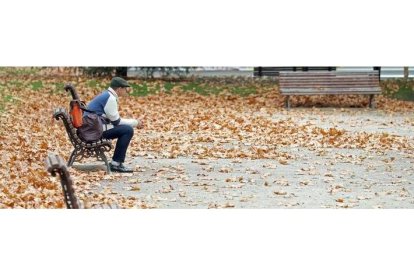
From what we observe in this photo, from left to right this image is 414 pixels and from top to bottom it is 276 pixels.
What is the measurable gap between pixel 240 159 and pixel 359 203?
8.51 ft

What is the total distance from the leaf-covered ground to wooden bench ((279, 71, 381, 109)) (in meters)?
0.27

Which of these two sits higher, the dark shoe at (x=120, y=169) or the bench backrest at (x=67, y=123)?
the bench backrest at (x=67, y=123)

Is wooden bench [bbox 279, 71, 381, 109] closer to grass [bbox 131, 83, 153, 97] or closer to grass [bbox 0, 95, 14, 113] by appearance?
grass [bbox 131, 83, 153, 97]

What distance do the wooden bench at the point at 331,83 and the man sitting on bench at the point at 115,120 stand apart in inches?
287

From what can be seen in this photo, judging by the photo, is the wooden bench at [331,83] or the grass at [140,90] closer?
the grass at [140,90]

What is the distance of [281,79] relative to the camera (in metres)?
16.5

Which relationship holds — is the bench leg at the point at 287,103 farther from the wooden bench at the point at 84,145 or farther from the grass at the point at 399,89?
the wooden bench at the point at 84,145

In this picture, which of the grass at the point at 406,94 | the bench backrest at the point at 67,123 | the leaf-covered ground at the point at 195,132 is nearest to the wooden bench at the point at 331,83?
the leaf-covered ground at the point at 195,132

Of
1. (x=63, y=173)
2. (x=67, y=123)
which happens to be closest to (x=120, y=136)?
(x=67, y=123)

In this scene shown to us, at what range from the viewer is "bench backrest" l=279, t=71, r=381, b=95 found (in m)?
16.4

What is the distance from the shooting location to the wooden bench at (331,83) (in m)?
16.3

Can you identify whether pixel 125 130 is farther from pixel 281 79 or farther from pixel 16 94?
pixel 281 79

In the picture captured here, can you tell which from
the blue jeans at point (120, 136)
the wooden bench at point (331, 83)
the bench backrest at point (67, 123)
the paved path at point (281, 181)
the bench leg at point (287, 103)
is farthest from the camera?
the wooden bench at point (331, 83)

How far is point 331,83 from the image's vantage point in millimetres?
16578
